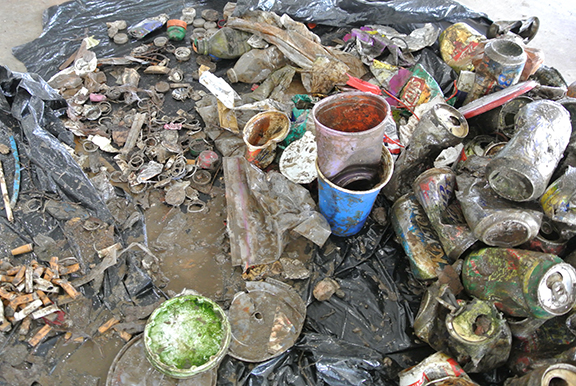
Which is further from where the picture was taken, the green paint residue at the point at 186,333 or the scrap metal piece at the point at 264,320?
the scrap metal piece at the point at 264,320

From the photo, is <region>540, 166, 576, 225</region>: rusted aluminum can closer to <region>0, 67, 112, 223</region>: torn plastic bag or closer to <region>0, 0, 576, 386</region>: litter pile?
<region>0, 0, 576, 386</region>: litter pile

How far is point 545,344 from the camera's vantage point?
2049 mm

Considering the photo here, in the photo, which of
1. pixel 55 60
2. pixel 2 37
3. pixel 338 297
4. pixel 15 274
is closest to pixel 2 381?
pixel 15 274

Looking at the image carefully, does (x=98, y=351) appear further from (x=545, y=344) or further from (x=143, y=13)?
(x=143, y=13)

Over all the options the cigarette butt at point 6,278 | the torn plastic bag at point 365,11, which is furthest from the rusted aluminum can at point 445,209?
the cigarette butt at point 6,278

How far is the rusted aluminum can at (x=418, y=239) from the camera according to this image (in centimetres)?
239

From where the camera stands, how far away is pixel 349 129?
8.65ft

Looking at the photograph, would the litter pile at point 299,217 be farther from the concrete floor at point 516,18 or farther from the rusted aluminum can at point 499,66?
the concrete floor at point 516,18

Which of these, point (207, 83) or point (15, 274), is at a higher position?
point (207, 83)

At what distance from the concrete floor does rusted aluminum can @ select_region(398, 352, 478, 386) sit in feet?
12.3

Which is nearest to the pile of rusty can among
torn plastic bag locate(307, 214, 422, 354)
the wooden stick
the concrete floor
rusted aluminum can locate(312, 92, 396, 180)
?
torn plastic bag locate(307, 214, 422, 354)

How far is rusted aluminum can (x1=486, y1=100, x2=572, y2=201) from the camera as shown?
2.08 metres

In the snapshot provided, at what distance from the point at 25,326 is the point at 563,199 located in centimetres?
323

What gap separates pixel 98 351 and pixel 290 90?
268 centimetres
